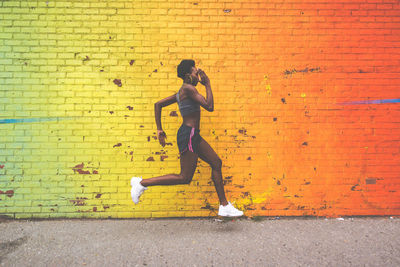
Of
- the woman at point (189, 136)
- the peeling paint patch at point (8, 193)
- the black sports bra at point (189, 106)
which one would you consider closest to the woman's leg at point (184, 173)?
the woman at point (189, 136)

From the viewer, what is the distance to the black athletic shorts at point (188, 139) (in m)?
3.03

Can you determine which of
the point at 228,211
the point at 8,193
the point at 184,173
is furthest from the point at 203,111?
the point at 8,193

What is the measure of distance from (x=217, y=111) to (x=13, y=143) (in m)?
2.92

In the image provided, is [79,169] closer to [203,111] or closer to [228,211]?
[203,111]

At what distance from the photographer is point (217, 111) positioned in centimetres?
361

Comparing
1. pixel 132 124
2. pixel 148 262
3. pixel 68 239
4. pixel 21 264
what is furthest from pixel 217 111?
pixel 21 264

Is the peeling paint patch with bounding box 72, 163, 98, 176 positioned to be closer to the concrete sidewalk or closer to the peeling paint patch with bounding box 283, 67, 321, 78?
the concrete sidewalk

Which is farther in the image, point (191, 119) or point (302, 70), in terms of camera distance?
point (302, 70)

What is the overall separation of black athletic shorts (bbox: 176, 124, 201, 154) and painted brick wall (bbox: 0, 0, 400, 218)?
55cm

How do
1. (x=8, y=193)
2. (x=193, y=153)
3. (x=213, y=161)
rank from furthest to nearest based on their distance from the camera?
(x=8, y=193)
(x=213, y=161)
(x=193, y=153)

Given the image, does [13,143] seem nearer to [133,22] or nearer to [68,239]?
[68,239]

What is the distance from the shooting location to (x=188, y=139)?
303 cm

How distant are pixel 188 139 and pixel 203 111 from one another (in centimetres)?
75

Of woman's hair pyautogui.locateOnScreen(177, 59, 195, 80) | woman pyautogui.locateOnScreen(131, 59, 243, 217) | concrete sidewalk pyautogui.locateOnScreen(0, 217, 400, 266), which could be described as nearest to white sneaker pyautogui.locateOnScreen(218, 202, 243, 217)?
woman pyautogui.locateOnScreen(131, 59, 243, 217)
